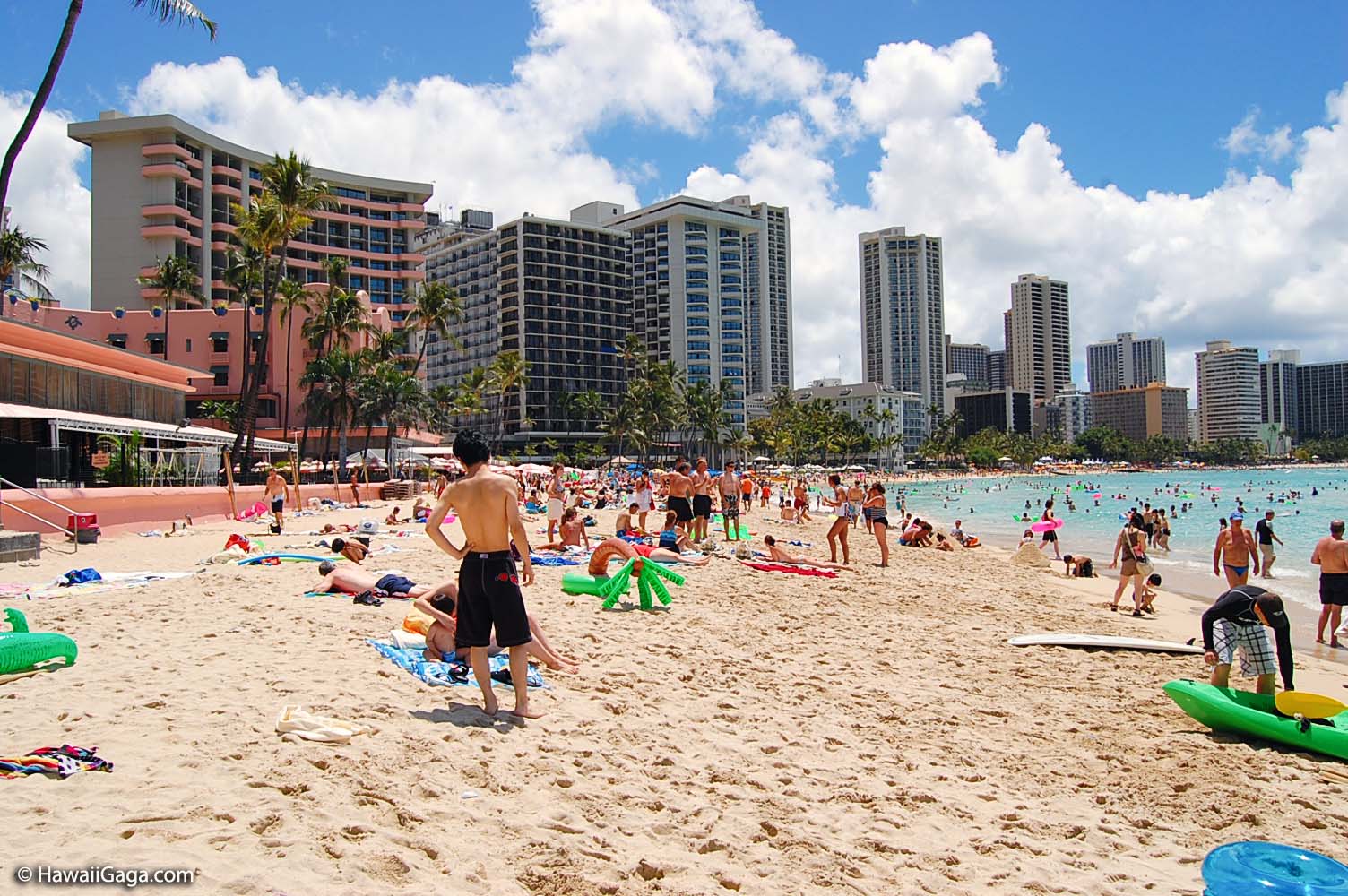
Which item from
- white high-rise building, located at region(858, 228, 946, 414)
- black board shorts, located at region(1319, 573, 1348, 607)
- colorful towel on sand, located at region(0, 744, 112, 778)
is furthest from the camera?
white high-rise building, located at region(858, 228, 946, 414)

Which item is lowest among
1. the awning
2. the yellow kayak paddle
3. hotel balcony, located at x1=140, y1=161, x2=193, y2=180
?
the yellow kayak paddle

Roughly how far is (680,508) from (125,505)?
12238mm

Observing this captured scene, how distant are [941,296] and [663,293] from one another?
3945 inches

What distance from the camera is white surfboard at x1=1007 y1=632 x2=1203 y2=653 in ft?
27.8

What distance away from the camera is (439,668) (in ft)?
19.0

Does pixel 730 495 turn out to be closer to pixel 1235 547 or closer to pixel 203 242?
pixel 1235 547

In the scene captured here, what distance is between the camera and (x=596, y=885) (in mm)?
3283

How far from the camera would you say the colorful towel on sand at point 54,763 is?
3.54m

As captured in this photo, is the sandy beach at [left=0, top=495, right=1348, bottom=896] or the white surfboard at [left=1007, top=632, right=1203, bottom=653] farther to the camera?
the white surfboard at [left=1007, top=632, right=1203, bottom=653]

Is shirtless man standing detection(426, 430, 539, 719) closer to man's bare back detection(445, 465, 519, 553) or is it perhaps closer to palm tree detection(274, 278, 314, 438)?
man's bare back detection(445, 465, 519, 553)

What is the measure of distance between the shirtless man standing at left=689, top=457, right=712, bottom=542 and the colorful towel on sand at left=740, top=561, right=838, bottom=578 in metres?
2.54

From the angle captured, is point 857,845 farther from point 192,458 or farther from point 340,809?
point 192,458

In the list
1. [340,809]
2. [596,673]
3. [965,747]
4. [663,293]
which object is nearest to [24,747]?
[340,809]

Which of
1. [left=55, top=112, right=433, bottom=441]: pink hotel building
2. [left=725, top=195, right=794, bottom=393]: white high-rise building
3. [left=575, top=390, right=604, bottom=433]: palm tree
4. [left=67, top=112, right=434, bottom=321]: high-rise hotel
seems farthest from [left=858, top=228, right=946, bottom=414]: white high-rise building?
[left=67, top=112, right=434, bottom=321]: high-rise hotel
